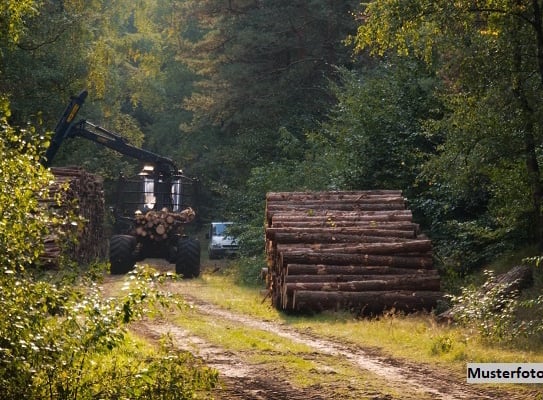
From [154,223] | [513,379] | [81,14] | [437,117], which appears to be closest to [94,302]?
[513,379]

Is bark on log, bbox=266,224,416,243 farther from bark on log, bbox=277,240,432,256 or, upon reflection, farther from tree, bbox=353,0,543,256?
tree, bbox=353,0,543,256

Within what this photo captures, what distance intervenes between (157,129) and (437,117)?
35628mm

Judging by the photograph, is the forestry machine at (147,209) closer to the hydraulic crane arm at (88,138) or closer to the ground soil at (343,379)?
the hydraulic crane arm at (88,138)

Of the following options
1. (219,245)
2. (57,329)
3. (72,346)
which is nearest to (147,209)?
(219,245)

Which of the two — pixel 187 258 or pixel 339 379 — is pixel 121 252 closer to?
pixel 187 258

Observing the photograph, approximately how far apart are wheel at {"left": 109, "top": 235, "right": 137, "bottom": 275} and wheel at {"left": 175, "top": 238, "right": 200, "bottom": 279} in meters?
1.50

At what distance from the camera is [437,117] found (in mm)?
25297

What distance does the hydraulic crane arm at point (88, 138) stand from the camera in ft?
96.3

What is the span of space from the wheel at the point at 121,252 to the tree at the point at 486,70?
42.5 ft

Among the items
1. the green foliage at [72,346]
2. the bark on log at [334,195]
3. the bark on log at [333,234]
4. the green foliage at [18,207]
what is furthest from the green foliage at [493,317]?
the green foliage at [18,207]

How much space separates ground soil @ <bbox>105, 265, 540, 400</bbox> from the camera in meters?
10.1

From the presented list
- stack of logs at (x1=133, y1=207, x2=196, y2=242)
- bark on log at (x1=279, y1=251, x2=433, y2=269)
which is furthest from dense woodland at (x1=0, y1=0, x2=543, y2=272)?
stack of logs at (x1=133, y1=207, x2=196, y2=242)

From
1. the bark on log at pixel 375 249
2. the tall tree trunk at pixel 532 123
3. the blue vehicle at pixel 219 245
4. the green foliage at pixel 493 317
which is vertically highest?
the tall tree trunk at pixel 532 123

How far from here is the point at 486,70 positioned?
1661 cm
